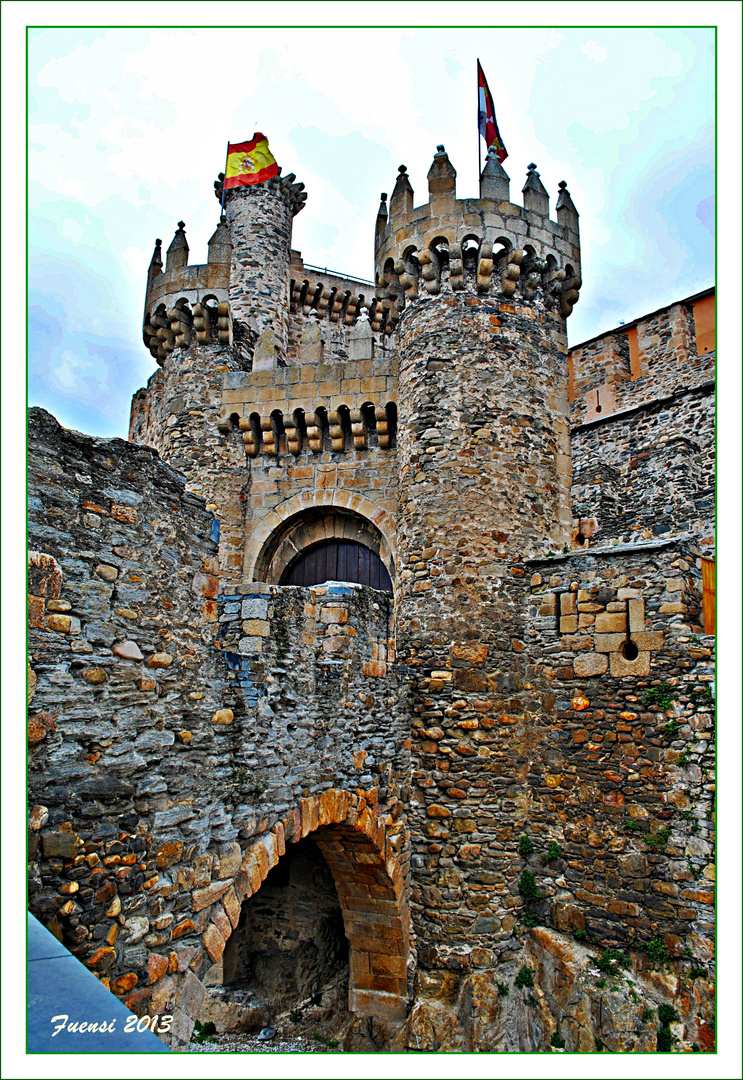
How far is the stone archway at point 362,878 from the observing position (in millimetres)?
4781

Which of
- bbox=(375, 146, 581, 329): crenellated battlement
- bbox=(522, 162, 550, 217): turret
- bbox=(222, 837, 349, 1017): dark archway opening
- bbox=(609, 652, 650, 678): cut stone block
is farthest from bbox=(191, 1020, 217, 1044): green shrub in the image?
bbox=(522, 162, 550, 217): turret

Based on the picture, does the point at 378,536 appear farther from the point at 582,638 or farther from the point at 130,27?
the point at 130,27

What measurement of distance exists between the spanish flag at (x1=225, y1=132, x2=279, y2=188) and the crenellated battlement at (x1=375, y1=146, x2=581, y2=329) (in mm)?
5201

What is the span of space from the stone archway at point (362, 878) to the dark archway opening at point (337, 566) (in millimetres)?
3768

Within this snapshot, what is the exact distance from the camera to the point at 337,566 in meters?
10.2

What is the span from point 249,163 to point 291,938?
12560 mm

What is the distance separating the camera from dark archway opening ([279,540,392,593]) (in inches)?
389

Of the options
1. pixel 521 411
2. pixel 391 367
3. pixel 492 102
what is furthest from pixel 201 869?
pixel 492 102

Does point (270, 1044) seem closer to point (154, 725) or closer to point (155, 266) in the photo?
point (154, 725)

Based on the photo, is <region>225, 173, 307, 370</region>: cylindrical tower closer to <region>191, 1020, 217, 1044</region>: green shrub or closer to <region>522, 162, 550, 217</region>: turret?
<region>522, 162, 550, 217</region>: turret

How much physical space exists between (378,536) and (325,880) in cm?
430

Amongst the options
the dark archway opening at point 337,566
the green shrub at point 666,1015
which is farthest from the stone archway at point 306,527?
the green shrub at point 666,1015

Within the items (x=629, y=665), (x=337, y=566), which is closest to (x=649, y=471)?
(x=337, y=566)

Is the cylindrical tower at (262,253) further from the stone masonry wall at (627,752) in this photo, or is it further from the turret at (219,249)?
the stone masonry wall at (627,752)
